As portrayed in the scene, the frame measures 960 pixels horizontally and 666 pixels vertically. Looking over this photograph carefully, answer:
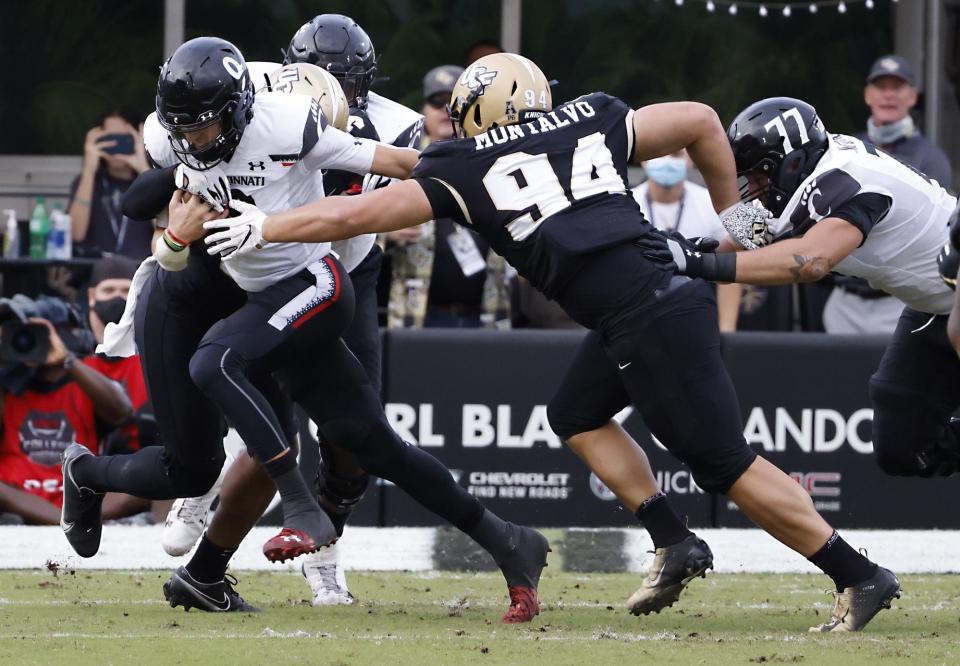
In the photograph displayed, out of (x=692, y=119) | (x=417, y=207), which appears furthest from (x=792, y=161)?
(x=417, y=207)

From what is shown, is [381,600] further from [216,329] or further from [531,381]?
Result: [531,381]

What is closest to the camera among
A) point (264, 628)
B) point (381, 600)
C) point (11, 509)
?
point (264, 628)

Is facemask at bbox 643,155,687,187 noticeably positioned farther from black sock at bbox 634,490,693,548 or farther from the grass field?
black sock at bbox 634,490,693,548

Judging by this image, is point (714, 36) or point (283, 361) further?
point (714, 36)

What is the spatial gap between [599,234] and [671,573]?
1174 mm

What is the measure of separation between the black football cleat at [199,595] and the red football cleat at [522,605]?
36.9 inches

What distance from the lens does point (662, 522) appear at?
599 centimetres

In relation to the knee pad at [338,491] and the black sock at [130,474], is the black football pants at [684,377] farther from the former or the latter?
the black sock at [130,474]

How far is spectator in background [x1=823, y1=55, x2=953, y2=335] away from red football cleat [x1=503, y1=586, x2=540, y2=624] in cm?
389

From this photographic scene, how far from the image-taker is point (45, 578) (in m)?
7.03

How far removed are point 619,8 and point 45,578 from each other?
22.3 feet

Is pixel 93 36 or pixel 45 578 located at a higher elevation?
pixel 93 36

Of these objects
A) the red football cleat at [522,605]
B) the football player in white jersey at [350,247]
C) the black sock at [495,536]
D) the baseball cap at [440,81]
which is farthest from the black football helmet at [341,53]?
the baseball cap at [440,81]

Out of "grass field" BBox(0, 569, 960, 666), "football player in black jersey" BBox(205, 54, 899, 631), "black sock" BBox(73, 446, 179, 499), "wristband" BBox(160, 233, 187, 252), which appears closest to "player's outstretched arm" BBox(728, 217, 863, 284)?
"football player in black jersey" BBox(205, 54, 899, 631)
